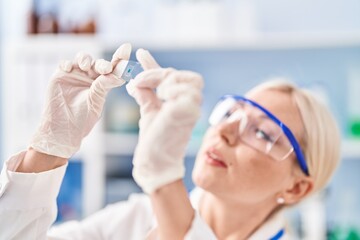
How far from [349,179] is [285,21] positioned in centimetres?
95

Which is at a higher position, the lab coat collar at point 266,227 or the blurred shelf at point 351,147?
the lab coat collar at point 266,227

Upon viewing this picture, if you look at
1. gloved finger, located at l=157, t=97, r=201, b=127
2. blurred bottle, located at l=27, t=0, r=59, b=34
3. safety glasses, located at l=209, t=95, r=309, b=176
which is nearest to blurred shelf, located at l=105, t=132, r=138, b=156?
blurred bottle, located at l=27, t=0, r=59, b=34

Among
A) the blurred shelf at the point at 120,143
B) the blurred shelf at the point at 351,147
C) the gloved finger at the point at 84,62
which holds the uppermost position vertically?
the gloved finger at the point at 84,62

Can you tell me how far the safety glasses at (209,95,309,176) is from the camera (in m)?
1.45

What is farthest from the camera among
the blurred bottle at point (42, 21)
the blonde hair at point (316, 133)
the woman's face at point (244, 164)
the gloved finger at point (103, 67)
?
the blurred bottle at point (42, 21)

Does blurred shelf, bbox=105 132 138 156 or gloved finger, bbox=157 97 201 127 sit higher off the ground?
gloved finger, bbox=157 97 201 127

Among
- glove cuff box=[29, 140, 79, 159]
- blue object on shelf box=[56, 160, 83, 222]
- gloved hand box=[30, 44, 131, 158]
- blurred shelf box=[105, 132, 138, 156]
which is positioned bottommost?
blue object on shelf box=[56, 160, 83, 222]

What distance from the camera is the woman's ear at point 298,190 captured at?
1599 millimetres

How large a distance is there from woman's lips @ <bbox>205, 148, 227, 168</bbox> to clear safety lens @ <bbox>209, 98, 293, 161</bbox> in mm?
91

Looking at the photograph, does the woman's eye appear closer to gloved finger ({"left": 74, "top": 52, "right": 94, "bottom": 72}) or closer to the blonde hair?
the blonde hair

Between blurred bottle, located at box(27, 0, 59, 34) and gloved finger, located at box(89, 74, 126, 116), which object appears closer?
gloved finger, located at box(89, 74, 126, 116)

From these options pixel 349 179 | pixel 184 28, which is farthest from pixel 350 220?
pixel 184 28

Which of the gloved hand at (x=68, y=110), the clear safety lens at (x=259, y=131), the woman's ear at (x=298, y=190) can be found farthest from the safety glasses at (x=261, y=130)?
the gloved hand at (x=68, y=110)

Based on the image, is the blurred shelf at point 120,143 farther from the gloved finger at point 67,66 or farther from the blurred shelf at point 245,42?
the gloved finger at point 67,66
